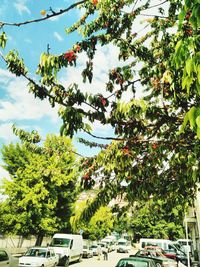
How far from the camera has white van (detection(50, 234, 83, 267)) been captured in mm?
25788

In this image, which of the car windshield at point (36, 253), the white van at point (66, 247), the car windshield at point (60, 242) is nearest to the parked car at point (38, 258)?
the car windshield at point (36, 253)

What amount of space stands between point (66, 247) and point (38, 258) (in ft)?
25.7

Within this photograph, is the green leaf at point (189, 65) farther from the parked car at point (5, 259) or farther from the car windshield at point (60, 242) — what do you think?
the car windshield at point (60, 242)

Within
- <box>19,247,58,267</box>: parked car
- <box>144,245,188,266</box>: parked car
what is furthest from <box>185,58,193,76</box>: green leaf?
<box>144,245,188,266</box>: parked car

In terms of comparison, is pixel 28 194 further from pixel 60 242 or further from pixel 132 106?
pixel 132 106

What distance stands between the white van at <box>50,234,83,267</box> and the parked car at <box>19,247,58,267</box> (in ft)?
10.8

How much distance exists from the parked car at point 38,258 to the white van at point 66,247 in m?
3.30

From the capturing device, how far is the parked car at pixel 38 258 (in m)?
19.5

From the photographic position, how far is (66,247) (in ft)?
90.7

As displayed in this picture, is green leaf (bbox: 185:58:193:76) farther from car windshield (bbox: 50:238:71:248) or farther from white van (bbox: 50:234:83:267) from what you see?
car windshield (bbox: 50:238:71:248)

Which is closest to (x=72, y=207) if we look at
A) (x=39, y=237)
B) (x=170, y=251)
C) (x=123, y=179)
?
(x=39, y=237)

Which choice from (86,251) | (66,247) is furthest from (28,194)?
(86,251)

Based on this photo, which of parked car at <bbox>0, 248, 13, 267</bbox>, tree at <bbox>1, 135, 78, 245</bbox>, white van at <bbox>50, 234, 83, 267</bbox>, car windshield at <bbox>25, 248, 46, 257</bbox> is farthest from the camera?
tree at <bbox>1, 135, 78, 245</bbox>

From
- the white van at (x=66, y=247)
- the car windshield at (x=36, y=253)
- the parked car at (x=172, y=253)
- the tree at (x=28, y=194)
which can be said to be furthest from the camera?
the parked car at (x=172, y=253)
